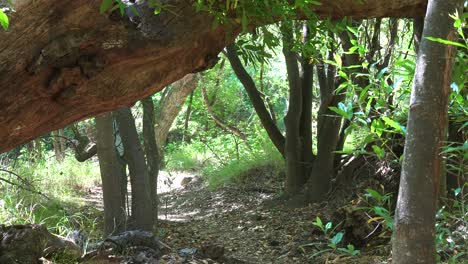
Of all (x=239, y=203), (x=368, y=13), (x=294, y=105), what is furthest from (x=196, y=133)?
(x=368, y=13)

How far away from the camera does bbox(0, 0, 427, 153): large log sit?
273 centimetres

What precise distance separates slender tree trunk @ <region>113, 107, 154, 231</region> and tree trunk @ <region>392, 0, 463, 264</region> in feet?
13.0

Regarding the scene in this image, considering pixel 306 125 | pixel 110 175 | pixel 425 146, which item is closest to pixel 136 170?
pixel 110 175

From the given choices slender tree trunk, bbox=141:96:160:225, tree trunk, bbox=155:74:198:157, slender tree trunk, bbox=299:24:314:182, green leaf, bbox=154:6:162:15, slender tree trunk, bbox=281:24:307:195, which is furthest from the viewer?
tree trunk, bbox=155:74:198:157

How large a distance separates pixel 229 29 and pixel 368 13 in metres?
1.11

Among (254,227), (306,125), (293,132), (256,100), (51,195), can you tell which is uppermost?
(256,100)

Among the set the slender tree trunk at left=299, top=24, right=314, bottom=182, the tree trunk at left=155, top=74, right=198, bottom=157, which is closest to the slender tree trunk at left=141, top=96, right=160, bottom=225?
the slender tree trunk at left=299, top=24, right=314, bottom=182

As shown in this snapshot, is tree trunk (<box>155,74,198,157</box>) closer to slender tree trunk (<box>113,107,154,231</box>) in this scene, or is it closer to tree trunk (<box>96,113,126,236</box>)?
slender tree trunk (<box>113,107,154,231</box>)

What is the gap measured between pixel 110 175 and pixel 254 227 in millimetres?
2425

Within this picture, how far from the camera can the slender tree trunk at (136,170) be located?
5910mm

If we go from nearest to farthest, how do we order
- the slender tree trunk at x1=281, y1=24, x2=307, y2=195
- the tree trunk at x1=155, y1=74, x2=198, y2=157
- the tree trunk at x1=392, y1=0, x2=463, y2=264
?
1. the tree trunk at x1=392, y1=0, x2=463, y2=264
2. the slender tree trunk at x1=281, y1=24, x2=307, y2=195
3. the tree trunk at x1=155, y1=74, x2=198, y2=157

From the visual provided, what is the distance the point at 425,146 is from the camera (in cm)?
233

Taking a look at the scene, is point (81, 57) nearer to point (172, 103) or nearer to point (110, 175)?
point (110, 175)

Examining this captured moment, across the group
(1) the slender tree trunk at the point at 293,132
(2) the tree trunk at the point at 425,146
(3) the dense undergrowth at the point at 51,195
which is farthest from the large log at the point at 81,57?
(1) the slender tree trunk at the point at 293,132
